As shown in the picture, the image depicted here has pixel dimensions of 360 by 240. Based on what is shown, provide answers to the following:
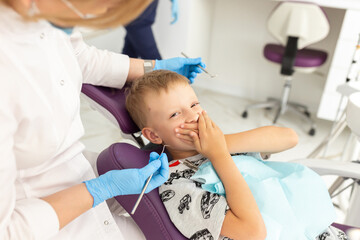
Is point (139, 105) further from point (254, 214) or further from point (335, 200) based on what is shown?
point (335, 200)

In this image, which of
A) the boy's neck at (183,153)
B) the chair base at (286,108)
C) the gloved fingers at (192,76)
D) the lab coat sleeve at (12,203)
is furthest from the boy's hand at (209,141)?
the chair base at (286,108)

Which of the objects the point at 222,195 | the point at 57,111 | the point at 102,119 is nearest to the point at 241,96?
the point at 102,119

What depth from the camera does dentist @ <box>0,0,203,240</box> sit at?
1.99 feet

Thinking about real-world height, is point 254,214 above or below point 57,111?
below

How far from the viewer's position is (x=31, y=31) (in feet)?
2.22

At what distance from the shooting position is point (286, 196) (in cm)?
99

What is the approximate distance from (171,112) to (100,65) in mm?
295

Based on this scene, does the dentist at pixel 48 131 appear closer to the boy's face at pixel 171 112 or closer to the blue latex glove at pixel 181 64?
the boy's face at pixel 171 112

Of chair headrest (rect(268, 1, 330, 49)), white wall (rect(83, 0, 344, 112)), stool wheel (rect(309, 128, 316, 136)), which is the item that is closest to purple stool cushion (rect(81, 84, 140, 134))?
chair headrest (rect(268, 1, 330, 49))

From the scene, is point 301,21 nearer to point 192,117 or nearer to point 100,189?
point 192,117

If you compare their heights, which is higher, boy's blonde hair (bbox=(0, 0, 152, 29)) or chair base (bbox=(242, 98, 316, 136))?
boy's blonde hair (bbox=(0, 0, 152, 29))

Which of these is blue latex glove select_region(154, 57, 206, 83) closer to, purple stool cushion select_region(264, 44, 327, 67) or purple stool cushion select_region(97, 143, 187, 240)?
purple stool cushion select_region(97, 143, 187, 240)

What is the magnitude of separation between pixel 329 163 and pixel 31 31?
99 cm

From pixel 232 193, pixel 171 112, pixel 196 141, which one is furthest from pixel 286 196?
pixel 171 112
